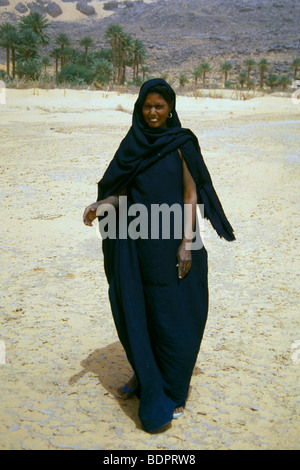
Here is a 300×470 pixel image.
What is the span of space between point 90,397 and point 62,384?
0.69 feet

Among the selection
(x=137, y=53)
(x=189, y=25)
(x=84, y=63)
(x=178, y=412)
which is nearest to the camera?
(x=178, y=412)

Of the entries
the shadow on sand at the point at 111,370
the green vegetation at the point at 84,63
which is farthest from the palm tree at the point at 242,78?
the shadow on sand at the point at 111,370

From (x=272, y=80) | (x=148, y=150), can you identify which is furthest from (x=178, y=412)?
(x=272, y=80)

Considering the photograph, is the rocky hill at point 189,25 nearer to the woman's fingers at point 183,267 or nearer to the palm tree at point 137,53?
the palm tree at point 137,53

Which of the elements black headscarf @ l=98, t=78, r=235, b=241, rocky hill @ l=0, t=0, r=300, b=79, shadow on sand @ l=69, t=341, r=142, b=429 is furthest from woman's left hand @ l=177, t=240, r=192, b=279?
rocky hill @ l=0, t=0, r=300, b=79

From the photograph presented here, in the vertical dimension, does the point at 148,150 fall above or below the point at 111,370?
above

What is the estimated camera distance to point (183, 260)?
237 centimetres

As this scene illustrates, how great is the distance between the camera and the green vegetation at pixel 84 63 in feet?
105

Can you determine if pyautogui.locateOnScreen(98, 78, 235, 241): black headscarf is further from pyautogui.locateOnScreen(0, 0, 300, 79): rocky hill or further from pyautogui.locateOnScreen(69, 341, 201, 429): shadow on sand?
pyautogui.locateOnScreen(0, 0, 300, 79): rocky hill

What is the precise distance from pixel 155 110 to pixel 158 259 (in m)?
0.72

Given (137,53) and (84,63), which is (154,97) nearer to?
(84,63)

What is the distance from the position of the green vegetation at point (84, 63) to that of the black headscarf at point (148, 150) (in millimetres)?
21306
